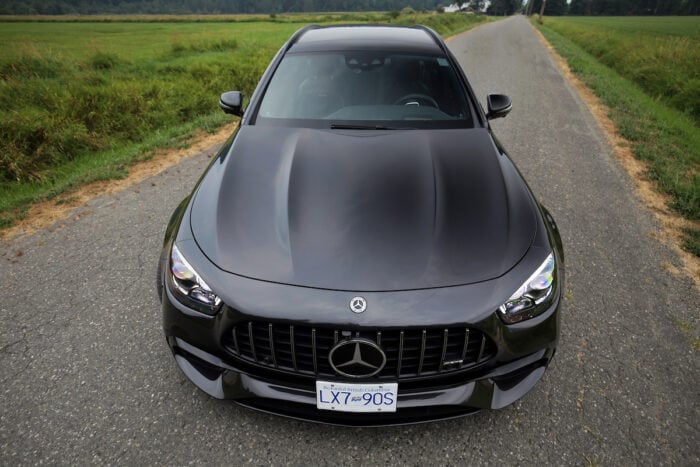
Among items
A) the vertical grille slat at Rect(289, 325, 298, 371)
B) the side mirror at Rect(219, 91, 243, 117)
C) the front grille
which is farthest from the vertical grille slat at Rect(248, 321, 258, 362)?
the side mirror at Rect(219, 91, 243, 117)

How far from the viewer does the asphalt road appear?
1760 millimetres

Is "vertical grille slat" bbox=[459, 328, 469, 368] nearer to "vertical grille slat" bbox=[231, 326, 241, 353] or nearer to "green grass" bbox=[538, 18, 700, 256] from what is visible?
"vertical grille slat" bbox=[231, 326, 241, 353]

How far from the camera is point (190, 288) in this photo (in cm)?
170

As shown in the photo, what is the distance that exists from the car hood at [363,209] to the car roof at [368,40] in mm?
963

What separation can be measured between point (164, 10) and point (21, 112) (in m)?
87.5

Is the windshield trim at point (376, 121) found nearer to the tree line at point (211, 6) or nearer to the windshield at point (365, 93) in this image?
the windshield at point (365, 93)

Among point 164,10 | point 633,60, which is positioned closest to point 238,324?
point 633,60

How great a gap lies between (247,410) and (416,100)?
7.19 ft

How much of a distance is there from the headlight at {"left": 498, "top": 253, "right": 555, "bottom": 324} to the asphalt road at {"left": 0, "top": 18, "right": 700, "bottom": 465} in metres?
0.59

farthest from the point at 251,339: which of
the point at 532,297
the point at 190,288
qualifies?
the point at 532,297

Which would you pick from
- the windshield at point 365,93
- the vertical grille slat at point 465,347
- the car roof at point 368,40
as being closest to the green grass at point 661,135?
the windshield at point 365,93

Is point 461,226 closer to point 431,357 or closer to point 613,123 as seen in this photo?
point 431,357

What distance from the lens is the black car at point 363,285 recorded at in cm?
154

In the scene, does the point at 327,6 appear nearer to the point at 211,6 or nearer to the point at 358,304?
the point at 211,6
